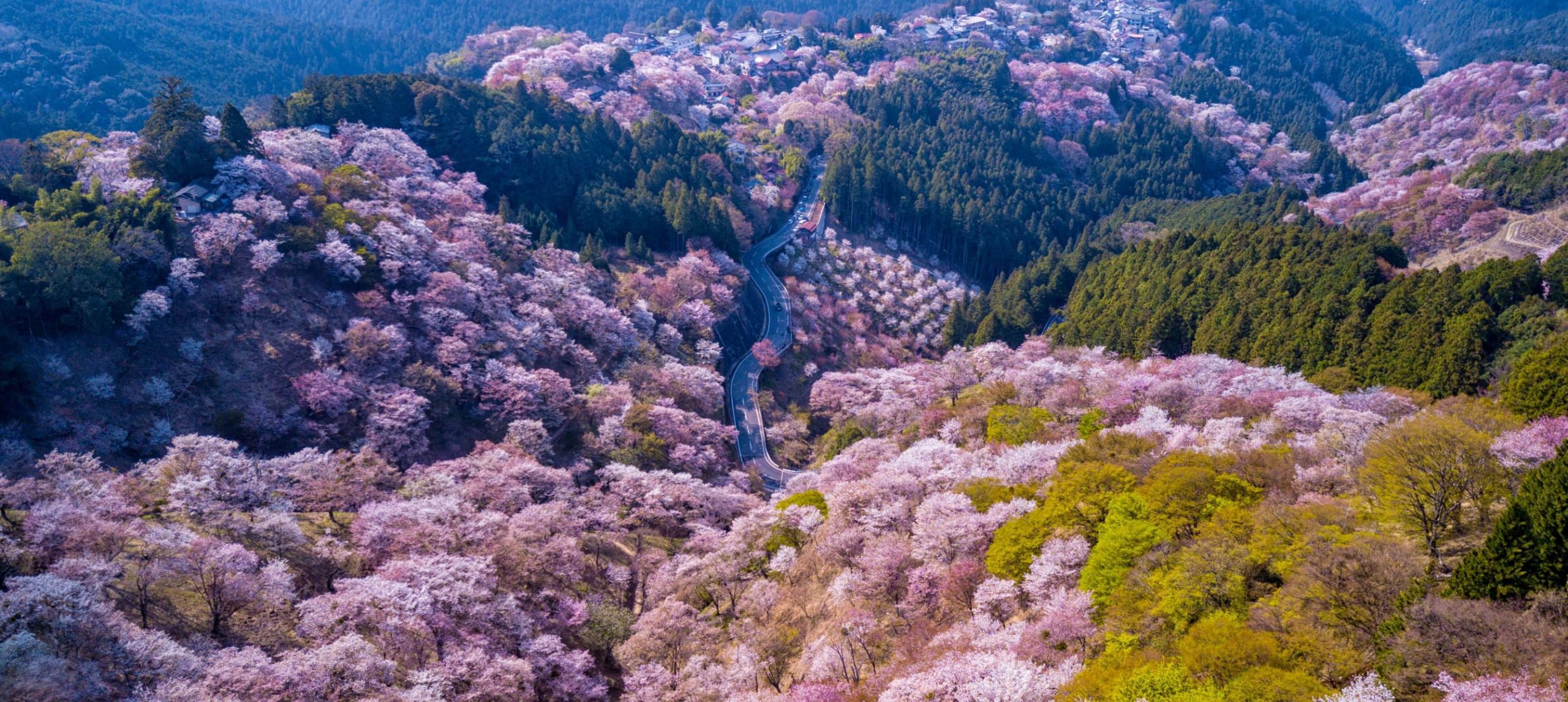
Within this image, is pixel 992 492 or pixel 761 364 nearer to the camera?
pixel 992 492

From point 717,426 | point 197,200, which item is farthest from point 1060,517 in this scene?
point 197,200

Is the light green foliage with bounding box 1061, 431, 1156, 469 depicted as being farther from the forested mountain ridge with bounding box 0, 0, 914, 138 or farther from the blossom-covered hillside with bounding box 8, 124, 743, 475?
the forested mountain ridge with bounding box 0, 0, 914, 138

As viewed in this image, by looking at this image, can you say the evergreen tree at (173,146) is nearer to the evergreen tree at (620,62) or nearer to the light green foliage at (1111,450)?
the light green foliage at (1111,450)

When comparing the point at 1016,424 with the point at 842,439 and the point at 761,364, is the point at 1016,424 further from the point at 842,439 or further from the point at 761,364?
the point at 761,364

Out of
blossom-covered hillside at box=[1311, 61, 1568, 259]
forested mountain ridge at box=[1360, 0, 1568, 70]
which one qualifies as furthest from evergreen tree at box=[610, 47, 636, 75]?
forested mountain ridge at box=[1360, 0, 1568, 70]

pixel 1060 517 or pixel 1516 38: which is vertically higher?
pixel 1060 517

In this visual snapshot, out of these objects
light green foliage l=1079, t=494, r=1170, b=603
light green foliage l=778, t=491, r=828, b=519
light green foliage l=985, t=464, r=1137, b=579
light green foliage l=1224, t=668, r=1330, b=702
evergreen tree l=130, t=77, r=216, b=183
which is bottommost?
light green foliage l=778, t=491, r=828, b=519

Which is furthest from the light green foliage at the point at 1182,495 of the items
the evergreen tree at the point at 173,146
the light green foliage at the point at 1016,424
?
the evergreen tree at the point at 173,146
